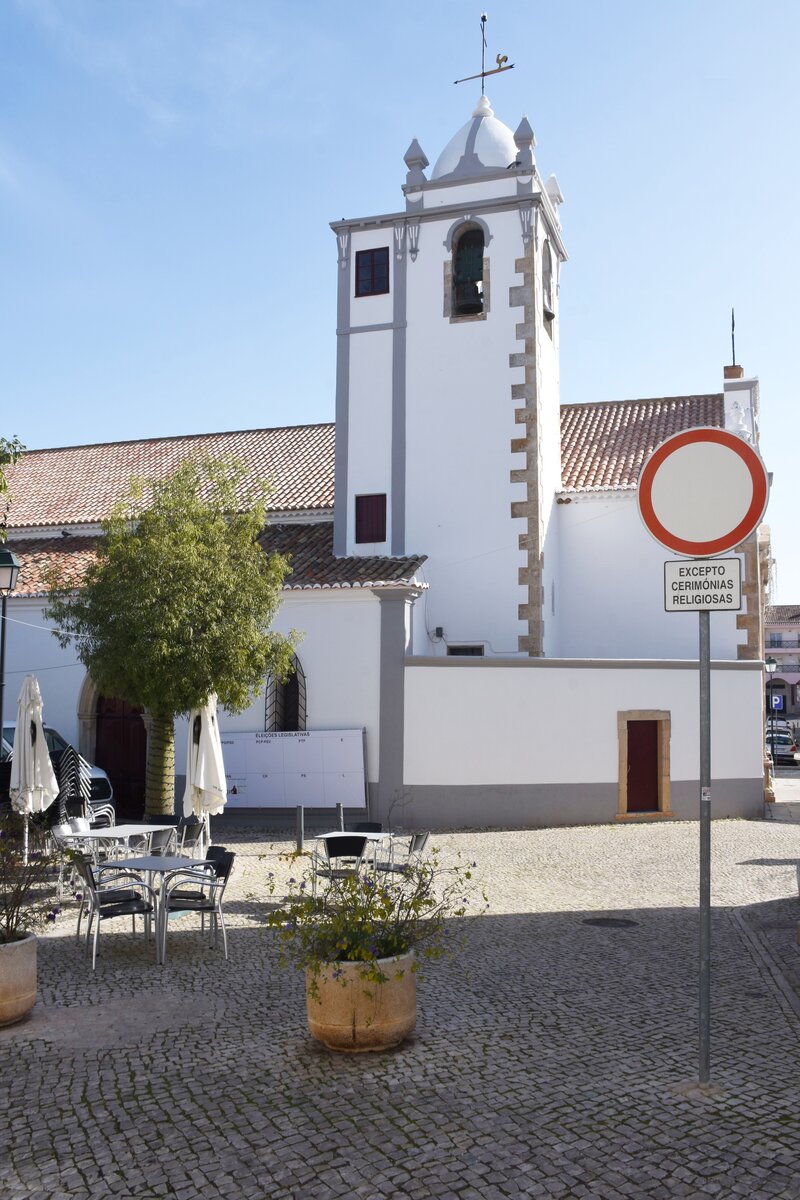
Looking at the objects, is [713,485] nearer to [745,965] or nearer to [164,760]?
[745,965]

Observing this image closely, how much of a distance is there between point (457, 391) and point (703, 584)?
52.6 feet

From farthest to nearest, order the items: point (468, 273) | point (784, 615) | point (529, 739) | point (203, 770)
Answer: point (784, 615) < point (468, 273) < point (529, 739) < point (203, 770)

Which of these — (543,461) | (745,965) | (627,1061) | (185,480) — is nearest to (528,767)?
(543,461)

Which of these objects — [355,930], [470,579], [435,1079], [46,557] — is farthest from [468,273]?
[435,1079]

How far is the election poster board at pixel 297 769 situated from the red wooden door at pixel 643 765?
509 cm

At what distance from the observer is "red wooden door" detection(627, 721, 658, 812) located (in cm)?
1877

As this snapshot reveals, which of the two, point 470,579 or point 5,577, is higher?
point 470,579

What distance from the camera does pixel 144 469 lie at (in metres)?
26.9

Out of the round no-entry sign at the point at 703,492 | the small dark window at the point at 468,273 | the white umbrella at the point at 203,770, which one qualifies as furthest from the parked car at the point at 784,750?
the round no-entry sign at the point at 703,492

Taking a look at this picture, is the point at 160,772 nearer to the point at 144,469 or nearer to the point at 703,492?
the point at 703,492

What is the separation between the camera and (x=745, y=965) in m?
8.32

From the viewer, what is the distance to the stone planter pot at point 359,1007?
5.86 metres

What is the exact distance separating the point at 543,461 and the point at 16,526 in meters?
13.0

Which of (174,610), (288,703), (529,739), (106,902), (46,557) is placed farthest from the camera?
(46,557)
